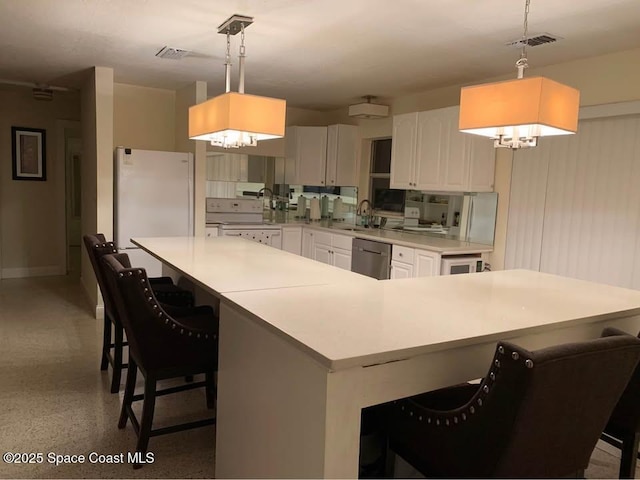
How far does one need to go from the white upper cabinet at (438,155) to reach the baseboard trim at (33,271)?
4.66m

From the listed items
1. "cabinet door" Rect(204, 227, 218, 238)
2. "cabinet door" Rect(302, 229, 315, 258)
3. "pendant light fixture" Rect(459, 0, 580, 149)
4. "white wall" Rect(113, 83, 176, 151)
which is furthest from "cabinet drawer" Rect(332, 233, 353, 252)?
"pendant light fixture" Rect(459, 0, 580, 149)

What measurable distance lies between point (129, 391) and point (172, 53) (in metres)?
2.66

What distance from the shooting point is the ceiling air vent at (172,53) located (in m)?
3.77

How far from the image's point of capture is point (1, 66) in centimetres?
459

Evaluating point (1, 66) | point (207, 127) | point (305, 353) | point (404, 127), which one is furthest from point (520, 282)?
point (1, 66)

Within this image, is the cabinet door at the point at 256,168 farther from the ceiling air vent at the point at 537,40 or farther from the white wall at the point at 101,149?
the ceiling air vent at the point at 537,40

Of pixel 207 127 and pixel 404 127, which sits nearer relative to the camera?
pixel 207 127

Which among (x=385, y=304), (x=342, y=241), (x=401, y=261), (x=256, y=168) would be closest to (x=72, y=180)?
(x=256, y=168)

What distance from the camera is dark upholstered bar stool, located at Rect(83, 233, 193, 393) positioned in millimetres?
2764

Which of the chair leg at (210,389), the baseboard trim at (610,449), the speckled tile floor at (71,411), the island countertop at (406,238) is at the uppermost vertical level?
the island countertop at (406,238)

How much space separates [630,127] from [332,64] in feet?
7.39

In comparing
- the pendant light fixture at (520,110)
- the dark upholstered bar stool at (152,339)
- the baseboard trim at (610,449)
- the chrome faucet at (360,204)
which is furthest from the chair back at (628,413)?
the chrome faucet at (360,204)

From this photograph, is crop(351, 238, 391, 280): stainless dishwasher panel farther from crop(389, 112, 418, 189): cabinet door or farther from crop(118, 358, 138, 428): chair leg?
crop(118, 358, 138, 428): chair leg

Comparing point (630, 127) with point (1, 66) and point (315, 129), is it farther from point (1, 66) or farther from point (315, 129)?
point (1, 66)
